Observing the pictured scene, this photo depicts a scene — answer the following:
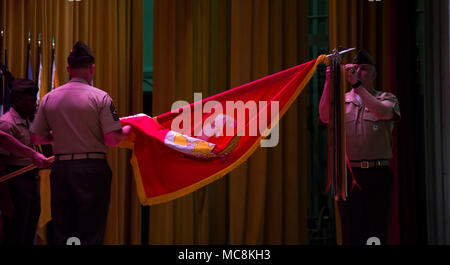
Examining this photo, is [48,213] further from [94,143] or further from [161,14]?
[161,14]

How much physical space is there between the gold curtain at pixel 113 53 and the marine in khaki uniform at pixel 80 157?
58.7 inches

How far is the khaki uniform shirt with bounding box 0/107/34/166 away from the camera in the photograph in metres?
3.50

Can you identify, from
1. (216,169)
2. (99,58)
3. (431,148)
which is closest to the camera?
(216,169)

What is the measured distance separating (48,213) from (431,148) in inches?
127

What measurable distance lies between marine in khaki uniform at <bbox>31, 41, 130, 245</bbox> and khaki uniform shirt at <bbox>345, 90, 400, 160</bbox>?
1514 mm

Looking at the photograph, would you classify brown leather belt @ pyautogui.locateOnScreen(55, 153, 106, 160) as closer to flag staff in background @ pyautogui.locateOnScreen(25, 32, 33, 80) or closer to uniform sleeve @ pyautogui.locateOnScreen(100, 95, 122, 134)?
uniform sleeve @ pyautogui.locateOnScreen(100, 95, 122, 134)

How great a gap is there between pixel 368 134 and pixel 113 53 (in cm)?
236

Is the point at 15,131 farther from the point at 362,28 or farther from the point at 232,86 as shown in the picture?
the point at 362,28

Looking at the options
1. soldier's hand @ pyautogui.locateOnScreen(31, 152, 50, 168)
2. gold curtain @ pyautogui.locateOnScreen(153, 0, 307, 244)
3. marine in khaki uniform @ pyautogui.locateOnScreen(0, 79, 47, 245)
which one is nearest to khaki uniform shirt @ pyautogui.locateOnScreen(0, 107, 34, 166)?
marine in khaki uniform @ pyautogui.locateOnScreen(0, 79, 47, 245)

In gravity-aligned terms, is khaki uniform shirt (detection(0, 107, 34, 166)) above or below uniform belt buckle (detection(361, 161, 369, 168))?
Result: above

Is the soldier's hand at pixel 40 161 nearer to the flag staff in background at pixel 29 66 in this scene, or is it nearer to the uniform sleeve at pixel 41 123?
the uniform sleeve at pixel 41 123

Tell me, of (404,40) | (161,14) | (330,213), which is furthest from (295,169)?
(161,14)

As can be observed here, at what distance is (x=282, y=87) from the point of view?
3.41m

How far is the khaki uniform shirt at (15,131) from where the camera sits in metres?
3.50
